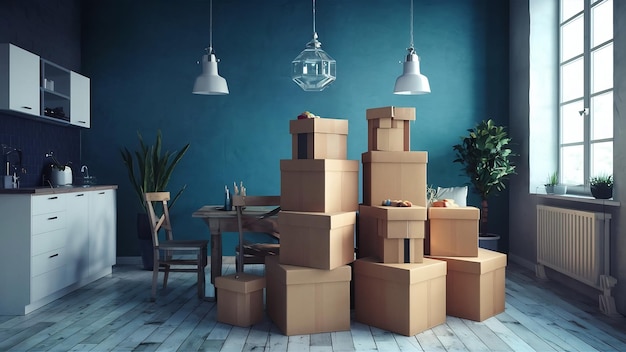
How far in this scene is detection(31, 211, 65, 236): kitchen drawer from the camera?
386cm

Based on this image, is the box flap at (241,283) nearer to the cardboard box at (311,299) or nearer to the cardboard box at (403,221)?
the cardboard box at (311,299)

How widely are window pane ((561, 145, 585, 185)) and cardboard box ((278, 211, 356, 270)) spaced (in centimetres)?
257

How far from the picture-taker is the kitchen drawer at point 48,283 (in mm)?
3834

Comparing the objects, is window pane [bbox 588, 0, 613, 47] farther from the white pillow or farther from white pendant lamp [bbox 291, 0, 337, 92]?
white pendant lamp [bbox 291, 0, 337, 92]

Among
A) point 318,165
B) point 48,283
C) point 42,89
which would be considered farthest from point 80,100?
point 318,165

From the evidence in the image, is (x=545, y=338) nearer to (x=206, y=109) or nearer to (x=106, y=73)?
(x=206, y=109)

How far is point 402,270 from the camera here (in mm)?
3289

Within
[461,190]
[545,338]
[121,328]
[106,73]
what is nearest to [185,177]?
[106,73]

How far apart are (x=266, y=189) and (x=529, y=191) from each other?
2840mm

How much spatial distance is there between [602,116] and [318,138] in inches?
103

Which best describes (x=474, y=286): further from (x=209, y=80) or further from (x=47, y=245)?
(x=47, y=245)

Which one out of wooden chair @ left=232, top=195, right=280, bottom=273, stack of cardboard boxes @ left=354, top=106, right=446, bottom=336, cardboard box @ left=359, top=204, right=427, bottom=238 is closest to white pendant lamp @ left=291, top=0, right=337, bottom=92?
stack of cardboard boxes @ left=354, top=106, right=446, bottom=336

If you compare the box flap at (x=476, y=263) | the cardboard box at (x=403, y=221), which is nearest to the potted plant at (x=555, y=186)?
the box flap at (x=476, y=263)

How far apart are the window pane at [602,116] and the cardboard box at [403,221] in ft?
6.74
